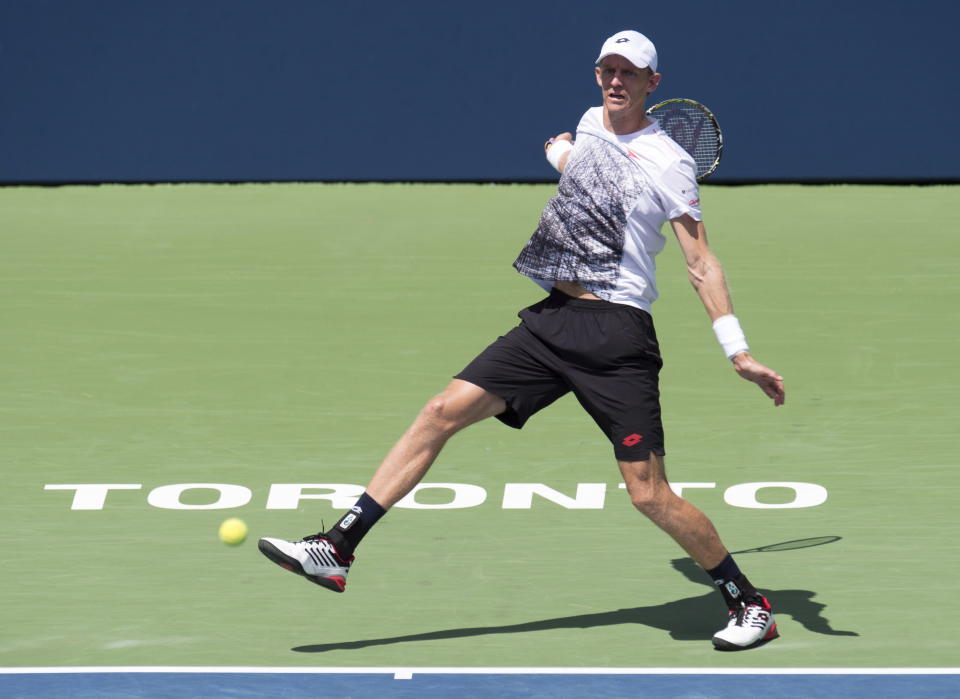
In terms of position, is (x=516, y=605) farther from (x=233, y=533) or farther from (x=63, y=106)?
(x=63, y=106)

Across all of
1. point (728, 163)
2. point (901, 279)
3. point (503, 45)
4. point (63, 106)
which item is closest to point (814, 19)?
point (728, 163)

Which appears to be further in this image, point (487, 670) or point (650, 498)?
point (650, 498)

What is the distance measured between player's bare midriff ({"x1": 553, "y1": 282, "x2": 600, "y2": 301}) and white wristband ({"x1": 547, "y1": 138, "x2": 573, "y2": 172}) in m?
0.43

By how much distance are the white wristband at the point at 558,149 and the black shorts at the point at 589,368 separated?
0.47m

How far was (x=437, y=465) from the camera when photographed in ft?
29.1

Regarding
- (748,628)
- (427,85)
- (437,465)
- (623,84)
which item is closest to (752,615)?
(748,628)

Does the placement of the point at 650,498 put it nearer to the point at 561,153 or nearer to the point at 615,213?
the point at 615,213

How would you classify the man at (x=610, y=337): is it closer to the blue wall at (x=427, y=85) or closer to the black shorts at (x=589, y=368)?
the black shorts at (x=589, y=368)

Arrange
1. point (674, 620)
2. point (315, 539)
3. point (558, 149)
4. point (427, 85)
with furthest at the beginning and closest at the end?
point (427, 85)
point (558, 149)
point (674, 620)
point (315, 539)

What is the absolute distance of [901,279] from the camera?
562 inches

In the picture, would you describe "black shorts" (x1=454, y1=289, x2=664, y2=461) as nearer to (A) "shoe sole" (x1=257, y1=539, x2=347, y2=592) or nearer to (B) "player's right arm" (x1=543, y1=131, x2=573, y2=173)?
(B) "player's right arm" (x1=543, y1=131, x2=573, y2=173)

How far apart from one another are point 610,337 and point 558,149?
75cm

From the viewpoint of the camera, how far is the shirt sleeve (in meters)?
6.39

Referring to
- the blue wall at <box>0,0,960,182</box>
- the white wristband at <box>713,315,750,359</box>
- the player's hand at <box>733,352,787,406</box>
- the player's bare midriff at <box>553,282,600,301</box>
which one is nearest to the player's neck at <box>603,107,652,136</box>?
the player's bare midriff at <box>553,282,600,301</box>
